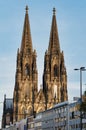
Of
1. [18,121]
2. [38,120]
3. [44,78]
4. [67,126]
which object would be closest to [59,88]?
[44,78]

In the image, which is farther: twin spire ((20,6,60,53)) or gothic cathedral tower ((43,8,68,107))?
twin spire ((20,6,60,53))

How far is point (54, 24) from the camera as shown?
19712 cm

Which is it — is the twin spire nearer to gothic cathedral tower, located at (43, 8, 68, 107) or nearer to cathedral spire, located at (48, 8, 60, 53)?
cathedral spire, located at (48, 8, 60, 53)

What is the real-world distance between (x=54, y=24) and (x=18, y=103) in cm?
3195

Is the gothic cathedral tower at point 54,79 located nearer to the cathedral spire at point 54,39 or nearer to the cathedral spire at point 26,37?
the cathedral spire at point 54,39

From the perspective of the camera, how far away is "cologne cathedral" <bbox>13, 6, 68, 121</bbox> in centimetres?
19088

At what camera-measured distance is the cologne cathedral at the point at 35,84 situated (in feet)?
626

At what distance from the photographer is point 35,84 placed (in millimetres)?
191750

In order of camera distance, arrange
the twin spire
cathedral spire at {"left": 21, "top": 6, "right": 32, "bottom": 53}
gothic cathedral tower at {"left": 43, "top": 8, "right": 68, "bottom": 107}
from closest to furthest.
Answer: gothic cathedral tower at {"left": 43, "top": 8, "right": 68, "bottom": 107} → cathedral spire at {"left": 21, "top": 6, "right": 32, "bottom": 53} → the twin spire

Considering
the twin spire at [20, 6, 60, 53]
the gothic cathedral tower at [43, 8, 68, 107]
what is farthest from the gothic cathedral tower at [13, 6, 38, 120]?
the twin spire at [20, 6, 60, 53]

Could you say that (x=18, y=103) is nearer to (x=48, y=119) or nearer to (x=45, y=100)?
(x=45, y=100)

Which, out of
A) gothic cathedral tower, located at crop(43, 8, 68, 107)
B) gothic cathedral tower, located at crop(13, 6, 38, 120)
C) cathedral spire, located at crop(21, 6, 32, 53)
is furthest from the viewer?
cathedral spire, located at crop(21, 6, 32, 53)

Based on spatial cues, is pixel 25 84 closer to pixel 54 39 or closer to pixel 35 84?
pixel 35 84

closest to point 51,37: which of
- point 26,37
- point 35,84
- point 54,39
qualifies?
point 54,39
